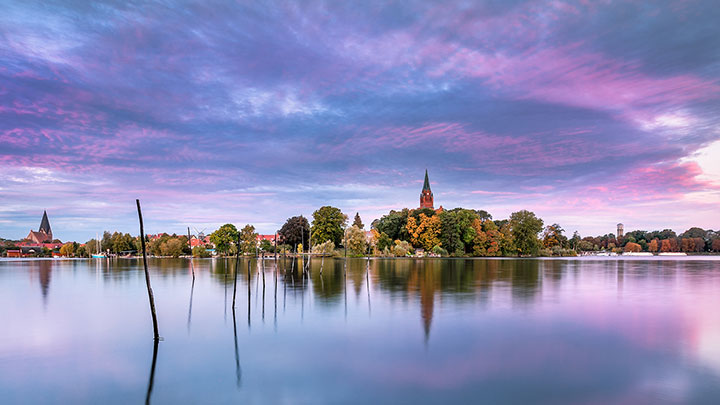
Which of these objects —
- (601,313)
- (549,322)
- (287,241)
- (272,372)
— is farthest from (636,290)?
(287,241)

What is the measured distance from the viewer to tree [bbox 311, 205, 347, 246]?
10894 centimetres

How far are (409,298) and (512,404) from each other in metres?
20.9

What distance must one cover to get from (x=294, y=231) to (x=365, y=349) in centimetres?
9677

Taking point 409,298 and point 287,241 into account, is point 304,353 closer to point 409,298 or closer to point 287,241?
point 409,298

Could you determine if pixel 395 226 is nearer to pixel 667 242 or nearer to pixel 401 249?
pixel 401 249

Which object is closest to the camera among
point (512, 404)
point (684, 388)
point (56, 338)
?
point (512, 404)

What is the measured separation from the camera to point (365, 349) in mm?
18969

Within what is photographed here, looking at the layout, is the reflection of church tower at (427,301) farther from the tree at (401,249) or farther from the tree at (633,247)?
the tree at (633,247)

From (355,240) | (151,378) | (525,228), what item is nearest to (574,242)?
(525,228)

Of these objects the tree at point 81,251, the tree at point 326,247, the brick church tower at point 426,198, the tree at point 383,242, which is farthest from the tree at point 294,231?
the tree at point 81,251

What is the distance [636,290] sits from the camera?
136ft

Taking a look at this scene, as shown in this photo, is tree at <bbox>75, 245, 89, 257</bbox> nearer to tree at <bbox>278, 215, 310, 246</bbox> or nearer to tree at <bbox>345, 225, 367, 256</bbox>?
tree at <bbox>278, 215, 310, 246</bbox>

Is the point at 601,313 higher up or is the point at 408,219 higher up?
the point at 408,219

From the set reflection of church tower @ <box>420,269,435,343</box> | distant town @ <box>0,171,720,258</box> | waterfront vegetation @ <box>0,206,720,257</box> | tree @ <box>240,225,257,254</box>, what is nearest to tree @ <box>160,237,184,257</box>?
distant town @ <box>0,171,720,258</box>
